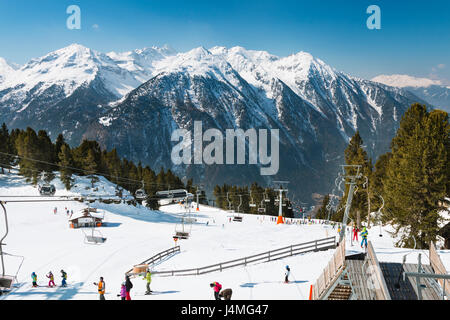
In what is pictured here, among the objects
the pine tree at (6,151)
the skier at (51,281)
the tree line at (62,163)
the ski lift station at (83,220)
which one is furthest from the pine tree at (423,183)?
the pine tree at (6,151)

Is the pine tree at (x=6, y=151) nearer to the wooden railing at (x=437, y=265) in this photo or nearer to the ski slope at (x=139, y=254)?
the ski slope at (x=139, y=254)

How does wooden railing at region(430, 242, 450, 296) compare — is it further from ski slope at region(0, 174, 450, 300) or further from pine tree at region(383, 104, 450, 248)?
pine tree at region(383, 104, 450, 248)

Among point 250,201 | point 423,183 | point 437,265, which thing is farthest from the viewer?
point 250,201

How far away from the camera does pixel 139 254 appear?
4081cm

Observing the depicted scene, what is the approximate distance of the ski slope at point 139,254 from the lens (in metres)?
23.6

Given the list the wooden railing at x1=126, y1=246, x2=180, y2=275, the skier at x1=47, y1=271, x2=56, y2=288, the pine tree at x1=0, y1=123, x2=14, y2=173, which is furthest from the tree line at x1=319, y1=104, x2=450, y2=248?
the pine tree at x1=0, y1=123, x2=14, y2=173

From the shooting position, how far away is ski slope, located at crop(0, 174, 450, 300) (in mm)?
23562

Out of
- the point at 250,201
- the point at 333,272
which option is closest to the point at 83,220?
the point at 333,272

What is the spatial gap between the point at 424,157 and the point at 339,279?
70.5ft

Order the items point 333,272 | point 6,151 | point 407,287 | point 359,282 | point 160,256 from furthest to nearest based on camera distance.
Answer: point 6,151
point 160,256
point 333,272
point 359,282
point 407,287

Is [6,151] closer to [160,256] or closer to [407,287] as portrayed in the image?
[160,256]

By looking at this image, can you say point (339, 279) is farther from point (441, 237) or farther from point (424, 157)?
point (441, 237)

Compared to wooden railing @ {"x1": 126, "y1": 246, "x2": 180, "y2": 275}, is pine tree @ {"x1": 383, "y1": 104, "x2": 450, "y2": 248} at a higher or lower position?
higher
